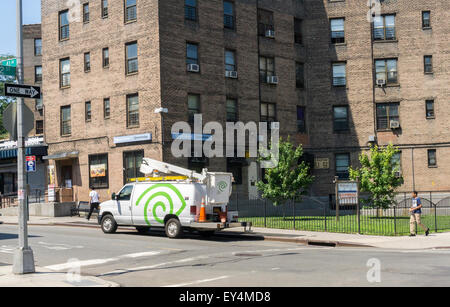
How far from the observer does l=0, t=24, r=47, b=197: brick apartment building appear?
123 ft

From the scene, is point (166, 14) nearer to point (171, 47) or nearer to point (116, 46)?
point (171, 47)

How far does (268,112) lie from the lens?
120 ft

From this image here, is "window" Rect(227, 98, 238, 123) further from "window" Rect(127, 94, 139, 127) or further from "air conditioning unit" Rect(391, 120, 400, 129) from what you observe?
"air conditioning unit" Rect(391, 120, 400, 129)

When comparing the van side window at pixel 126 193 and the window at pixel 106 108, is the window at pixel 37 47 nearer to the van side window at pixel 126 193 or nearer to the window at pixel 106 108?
the window at pixel 106 108

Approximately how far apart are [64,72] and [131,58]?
6.22 m

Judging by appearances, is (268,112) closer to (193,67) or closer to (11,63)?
(193,67)

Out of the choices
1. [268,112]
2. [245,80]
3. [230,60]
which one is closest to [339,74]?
[268,112]

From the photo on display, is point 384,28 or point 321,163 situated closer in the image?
point 321,163

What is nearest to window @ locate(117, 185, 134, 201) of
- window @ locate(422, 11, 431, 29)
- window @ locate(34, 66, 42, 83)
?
window @ locate(422, 11, 431, 29)

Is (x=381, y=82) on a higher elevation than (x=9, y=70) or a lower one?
higher

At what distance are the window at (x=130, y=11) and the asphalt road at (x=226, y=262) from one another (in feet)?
50.3

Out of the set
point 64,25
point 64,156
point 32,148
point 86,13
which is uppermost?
point 86,13

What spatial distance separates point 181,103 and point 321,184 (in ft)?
42.7
